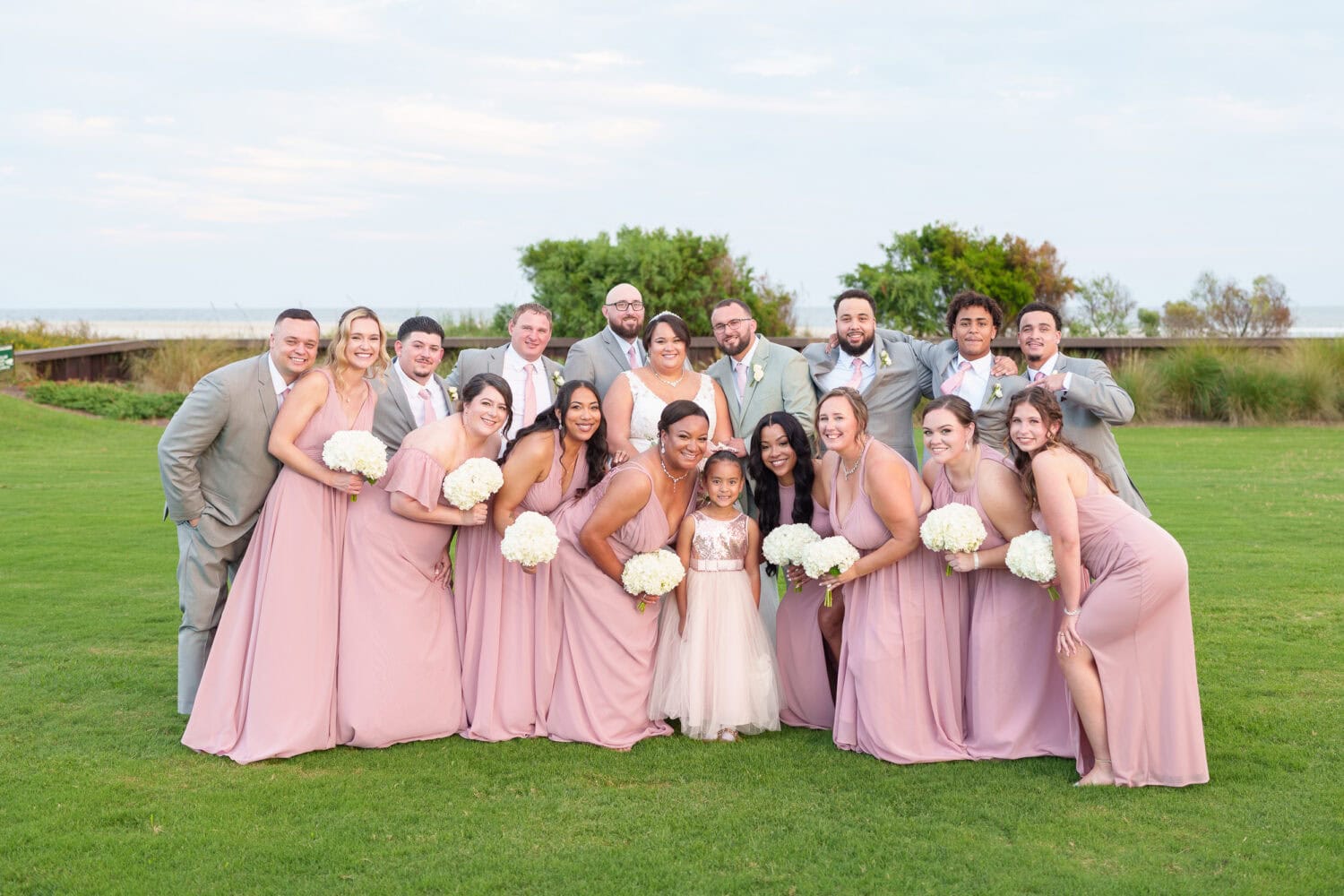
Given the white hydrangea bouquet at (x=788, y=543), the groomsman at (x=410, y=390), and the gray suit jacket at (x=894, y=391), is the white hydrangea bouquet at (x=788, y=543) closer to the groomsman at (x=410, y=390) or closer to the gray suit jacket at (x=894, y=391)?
the gray suit jacket at (x=894, y=391)

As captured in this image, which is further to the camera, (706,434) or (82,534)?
(82,534)

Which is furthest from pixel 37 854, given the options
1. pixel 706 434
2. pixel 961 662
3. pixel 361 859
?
pixel 961 662

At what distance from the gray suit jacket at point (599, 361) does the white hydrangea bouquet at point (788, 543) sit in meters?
2.09

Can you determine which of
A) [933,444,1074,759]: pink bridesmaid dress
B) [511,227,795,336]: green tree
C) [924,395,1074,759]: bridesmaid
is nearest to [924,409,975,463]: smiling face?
[924,395,1074,759]: bridesmaid

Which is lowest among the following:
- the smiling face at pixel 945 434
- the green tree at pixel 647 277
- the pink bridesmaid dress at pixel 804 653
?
the pink bridesmaid dress at pixel 804 653

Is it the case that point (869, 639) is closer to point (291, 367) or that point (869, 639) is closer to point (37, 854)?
point (291, 367)

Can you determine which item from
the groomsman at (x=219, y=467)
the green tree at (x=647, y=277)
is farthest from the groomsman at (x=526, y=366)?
the green tree at (x=647, y=277)

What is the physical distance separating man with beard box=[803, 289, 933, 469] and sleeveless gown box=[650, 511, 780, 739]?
1.52 meters

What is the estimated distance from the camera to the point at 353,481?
6.71 meters

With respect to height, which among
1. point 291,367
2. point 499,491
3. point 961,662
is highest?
point 291,367

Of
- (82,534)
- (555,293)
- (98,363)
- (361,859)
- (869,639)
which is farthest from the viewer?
(555,293)

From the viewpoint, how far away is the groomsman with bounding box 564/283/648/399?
8.59m

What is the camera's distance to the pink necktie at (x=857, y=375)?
26.7 feet

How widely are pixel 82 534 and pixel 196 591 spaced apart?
7.44 m
